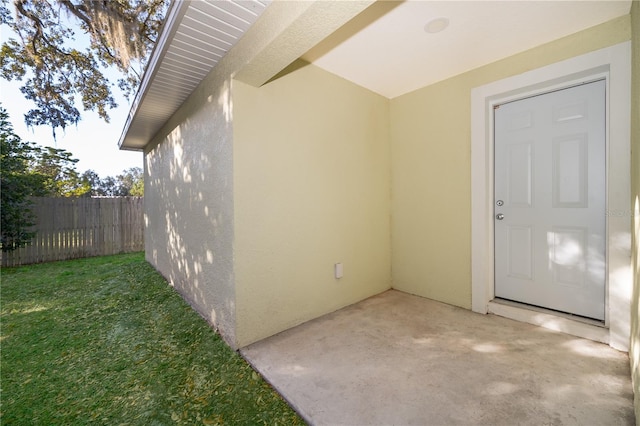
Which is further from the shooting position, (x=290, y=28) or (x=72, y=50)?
(x=72, y=50)

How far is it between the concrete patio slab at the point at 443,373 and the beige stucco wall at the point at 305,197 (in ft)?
1.22

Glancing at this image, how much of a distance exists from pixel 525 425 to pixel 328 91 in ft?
10.2

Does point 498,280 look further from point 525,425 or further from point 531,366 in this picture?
point 525,425

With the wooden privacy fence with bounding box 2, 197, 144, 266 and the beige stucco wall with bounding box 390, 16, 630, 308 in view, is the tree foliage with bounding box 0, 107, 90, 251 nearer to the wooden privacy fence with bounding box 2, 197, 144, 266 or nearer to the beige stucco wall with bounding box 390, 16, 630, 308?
the wooden privacy fence with bounding box 2, 197, 144, 266

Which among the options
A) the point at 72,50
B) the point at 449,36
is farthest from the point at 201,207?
the point at 72,50

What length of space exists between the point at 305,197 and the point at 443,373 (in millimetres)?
1881

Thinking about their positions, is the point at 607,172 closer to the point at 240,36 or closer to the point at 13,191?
the point at 240,36

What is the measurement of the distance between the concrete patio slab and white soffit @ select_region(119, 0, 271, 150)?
2.47 meters

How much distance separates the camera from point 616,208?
6.85ft

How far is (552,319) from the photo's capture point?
96.2 inches

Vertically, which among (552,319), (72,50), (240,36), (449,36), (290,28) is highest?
(72,50)

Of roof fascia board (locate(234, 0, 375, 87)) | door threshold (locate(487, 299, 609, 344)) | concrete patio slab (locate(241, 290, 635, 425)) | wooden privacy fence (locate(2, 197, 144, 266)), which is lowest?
concrete patio slab (locate(241, 290, 635, 425))

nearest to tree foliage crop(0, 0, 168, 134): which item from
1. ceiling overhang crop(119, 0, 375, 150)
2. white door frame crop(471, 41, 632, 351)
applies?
ceiling overhang crop(119, 0, 375, 150)

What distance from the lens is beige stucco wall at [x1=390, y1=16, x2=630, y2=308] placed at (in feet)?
9.59
